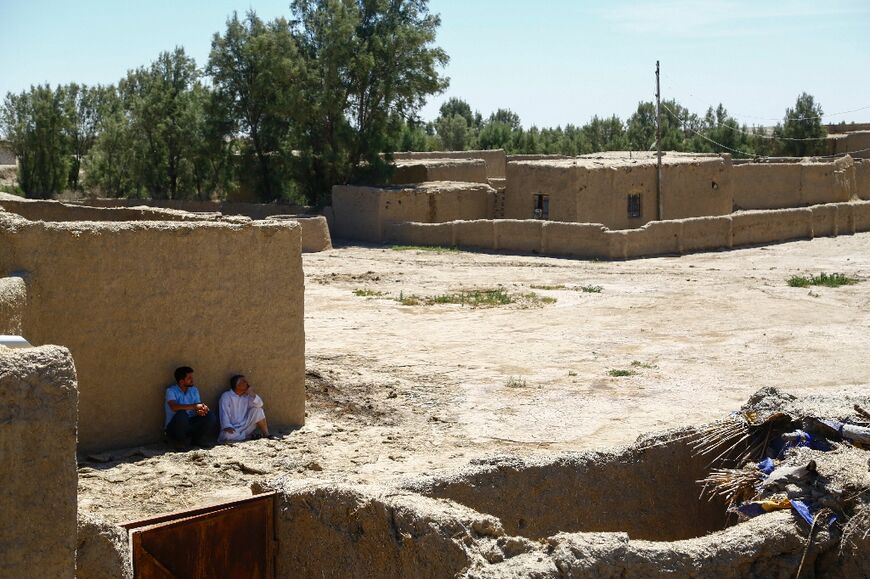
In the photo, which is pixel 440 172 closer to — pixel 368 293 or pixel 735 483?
pixel 368 293

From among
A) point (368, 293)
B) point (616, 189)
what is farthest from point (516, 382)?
point (616, 189)

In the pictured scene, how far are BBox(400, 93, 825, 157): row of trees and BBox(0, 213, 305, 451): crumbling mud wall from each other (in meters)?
33.7

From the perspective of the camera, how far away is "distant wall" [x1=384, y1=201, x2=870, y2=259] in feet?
Answer: 75.6

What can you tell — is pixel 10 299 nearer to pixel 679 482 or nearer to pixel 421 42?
pixel 679 482

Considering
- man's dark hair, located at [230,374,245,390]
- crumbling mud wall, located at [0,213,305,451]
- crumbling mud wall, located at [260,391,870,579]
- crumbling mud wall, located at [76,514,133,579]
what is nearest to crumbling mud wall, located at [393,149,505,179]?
crumbling mud wall, located at [0,213,305,451]

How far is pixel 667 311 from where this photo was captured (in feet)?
54.4

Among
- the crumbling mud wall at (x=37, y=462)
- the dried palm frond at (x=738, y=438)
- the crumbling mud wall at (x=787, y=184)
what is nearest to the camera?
the crumbling mud wall at (x=37, y=462)

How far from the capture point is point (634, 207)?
26.9 meters

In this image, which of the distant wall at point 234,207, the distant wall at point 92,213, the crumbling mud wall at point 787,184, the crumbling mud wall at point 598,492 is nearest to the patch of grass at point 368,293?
the distant wall at point 92,213

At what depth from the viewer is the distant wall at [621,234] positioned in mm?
23047

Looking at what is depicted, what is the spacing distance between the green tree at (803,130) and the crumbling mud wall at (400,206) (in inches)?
863

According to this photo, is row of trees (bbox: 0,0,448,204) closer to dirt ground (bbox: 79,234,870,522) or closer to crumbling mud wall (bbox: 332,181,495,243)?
crumbling mud wall (bbox: 332,181,495,243)

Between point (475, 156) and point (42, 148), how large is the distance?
14152 mm

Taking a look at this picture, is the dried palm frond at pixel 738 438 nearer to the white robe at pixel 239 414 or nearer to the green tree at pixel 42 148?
the white robe at pixel 239 414
